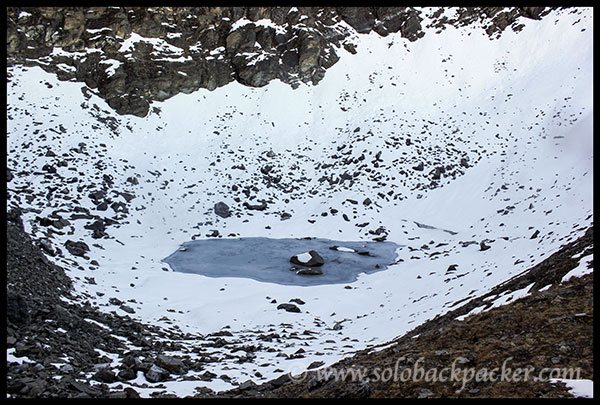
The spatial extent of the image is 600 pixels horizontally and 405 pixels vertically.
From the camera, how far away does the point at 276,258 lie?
2066cm

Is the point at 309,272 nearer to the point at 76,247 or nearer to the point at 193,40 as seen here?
the point at 76,247

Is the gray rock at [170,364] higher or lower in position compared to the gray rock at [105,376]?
higher

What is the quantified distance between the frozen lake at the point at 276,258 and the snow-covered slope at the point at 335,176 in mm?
942

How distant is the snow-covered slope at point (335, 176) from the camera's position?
14094 mm

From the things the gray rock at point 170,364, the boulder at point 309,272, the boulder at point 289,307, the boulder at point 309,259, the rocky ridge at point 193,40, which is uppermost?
the rocky ridge at point 193,40

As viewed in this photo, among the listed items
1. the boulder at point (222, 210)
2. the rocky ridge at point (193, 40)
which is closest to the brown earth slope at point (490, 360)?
the boulder at point (222, 210)

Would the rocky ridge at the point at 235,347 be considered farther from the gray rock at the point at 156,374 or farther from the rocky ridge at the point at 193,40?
the rocky ridge at the point at 193,40

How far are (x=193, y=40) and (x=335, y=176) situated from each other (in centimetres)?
2110

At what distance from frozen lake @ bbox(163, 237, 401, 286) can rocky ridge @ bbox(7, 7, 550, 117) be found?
61.2ft

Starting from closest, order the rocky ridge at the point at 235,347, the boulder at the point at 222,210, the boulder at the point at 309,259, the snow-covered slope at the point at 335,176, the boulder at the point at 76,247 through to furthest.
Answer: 1. the rocky ridge at the point at 235,347
2. the snow-covered slope at the point at 335,176
3. the boulder at the point at 76,247
4. the boulder at the point at 309,259
5. the boulder at the point at 222,210

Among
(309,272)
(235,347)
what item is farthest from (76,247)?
(235,347)

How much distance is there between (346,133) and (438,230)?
14.1 m

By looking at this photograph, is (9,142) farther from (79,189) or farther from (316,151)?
(316,151)
